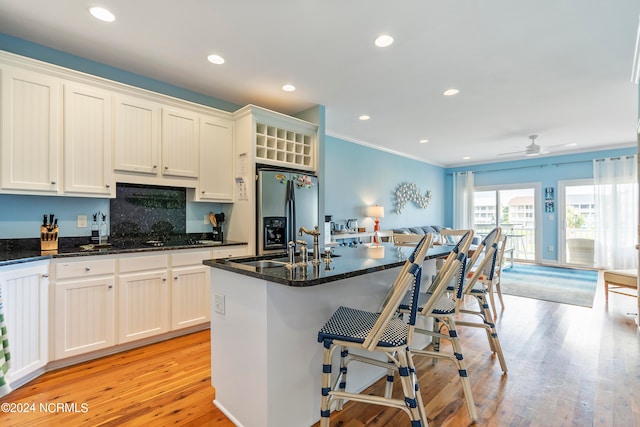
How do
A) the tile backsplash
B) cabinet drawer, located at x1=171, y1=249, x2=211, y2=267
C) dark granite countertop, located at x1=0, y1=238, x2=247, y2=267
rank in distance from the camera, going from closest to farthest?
dark granite countertop, located at x1=0, y1=238, x2=247, y2=267 < cabinet drawer, located at x1=171, y1=249, x2=211, y2=267 < the tile backsplash

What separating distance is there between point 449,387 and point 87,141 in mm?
3523

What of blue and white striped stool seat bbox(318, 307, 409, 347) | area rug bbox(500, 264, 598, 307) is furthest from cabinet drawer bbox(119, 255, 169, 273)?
area rug bbox(500, 264, 598, 307)

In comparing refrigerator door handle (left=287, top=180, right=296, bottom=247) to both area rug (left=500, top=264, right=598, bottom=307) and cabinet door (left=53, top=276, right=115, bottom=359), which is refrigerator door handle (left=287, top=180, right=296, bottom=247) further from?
area rug (left=500, top=264, right=598, bottom=307)

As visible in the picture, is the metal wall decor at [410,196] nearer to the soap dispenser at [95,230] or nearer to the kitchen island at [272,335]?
the kitchen island at [272,335]

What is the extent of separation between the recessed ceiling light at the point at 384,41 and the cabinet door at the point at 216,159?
1.96m

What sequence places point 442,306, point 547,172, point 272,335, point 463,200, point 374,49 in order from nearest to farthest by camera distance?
1. point 272,335
2. point 442,306
3. point 374,49
4. point 547,172
5. point 463,200

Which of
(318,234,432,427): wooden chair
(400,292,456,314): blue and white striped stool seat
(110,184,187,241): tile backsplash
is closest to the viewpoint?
(318,234,432,427): wooden chair

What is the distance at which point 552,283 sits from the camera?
5305 mm

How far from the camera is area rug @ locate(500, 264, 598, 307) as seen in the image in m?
4.43

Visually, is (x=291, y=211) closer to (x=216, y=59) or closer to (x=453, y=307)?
(x=216, y=59)

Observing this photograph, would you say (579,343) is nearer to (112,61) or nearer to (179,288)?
(179,288)

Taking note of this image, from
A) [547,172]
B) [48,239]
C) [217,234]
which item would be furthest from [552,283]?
[48,239]

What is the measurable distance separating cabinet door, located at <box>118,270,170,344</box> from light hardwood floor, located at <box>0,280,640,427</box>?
18 cm

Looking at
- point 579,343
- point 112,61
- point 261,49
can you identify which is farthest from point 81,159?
point 579,343
